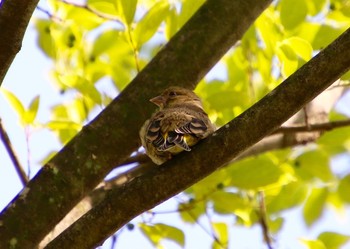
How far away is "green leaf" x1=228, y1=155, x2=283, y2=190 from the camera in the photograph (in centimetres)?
412

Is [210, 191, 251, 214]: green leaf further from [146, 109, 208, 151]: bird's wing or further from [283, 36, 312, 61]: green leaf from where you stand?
[283, 36, 312, 61]: green leaf

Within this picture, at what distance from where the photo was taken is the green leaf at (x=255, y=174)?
4.12 meters

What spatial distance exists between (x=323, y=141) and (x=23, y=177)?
183cm

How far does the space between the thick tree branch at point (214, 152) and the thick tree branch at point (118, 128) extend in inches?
25.2

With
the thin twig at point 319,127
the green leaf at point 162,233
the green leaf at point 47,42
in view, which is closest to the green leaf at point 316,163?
the thin twig at point 319,127

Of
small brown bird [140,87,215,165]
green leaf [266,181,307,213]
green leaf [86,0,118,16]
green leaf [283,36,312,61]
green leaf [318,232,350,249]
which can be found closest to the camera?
small brown bird [140,87,215,165]

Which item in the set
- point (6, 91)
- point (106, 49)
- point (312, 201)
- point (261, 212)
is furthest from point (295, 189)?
point (6, 91)

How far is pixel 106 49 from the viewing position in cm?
520

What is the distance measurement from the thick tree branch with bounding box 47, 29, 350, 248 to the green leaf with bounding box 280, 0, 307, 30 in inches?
49.9

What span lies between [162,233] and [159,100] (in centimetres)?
77

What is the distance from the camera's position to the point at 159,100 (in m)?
4.50

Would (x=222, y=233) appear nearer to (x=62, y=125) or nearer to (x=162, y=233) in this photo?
(x=162, y=233)

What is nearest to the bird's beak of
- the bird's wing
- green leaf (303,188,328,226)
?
the bird's wing

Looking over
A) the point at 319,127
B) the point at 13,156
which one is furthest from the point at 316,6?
the point at 13,156
